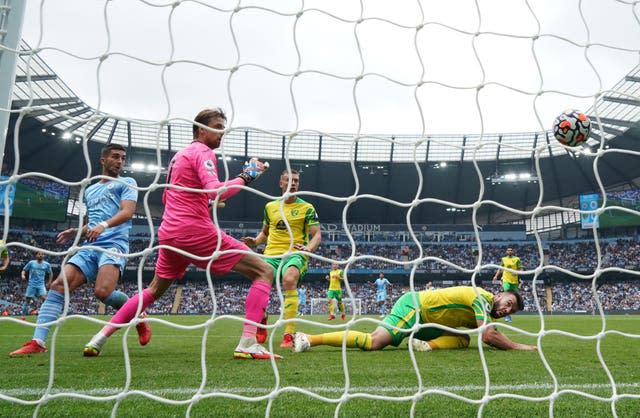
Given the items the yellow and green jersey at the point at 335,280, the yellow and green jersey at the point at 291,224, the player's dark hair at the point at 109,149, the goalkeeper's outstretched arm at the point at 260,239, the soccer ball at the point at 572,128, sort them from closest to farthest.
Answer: the soccer ball at the point at 572,128
the player's dark hair at the point at 109,149
the goalkeeper's outstretched arm at the point at 260,239
the yellow and green jersey at the point at 291,224
the yellow and green jersey at the point at 335,280

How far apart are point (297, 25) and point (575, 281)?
33.5m

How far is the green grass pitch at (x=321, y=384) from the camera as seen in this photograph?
2.08 metres

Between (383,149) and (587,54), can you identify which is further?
(383,149)

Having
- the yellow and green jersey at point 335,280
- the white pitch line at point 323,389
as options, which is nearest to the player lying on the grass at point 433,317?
the white pitch line at point 323,389

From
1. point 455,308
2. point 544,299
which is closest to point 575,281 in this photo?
point 544,299

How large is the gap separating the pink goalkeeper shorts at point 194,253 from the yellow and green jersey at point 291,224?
5.49ft

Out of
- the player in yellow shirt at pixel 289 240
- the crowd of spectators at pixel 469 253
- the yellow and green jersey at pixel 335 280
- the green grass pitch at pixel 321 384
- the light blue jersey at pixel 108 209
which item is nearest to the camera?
the green grass pitch at pixel 321 384

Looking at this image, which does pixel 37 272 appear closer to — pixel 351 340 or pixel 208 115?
pixel 351 340

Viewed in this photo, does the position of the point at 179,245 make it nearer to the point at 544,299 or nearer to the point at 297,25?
the point at 297,25

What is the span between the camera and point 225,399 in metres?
2.35

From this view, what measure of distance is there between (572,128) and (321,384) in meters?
2.10

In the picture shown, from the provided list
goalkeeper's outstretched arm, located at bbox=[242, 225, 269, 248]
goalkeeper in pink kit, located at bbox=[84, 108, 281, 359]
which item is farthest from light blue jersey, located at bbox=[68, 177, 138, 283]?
goalkeeper's outstretched arm, located at bbox=[242, 225, 269, 248]

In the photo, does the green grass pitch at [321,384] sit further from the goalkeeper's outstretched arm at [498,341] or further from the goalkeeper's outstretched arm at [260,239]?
the goalkeeper's outstretched arm at [260,239]

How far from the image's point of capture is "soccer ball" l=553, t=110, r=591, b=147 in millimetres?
2986
